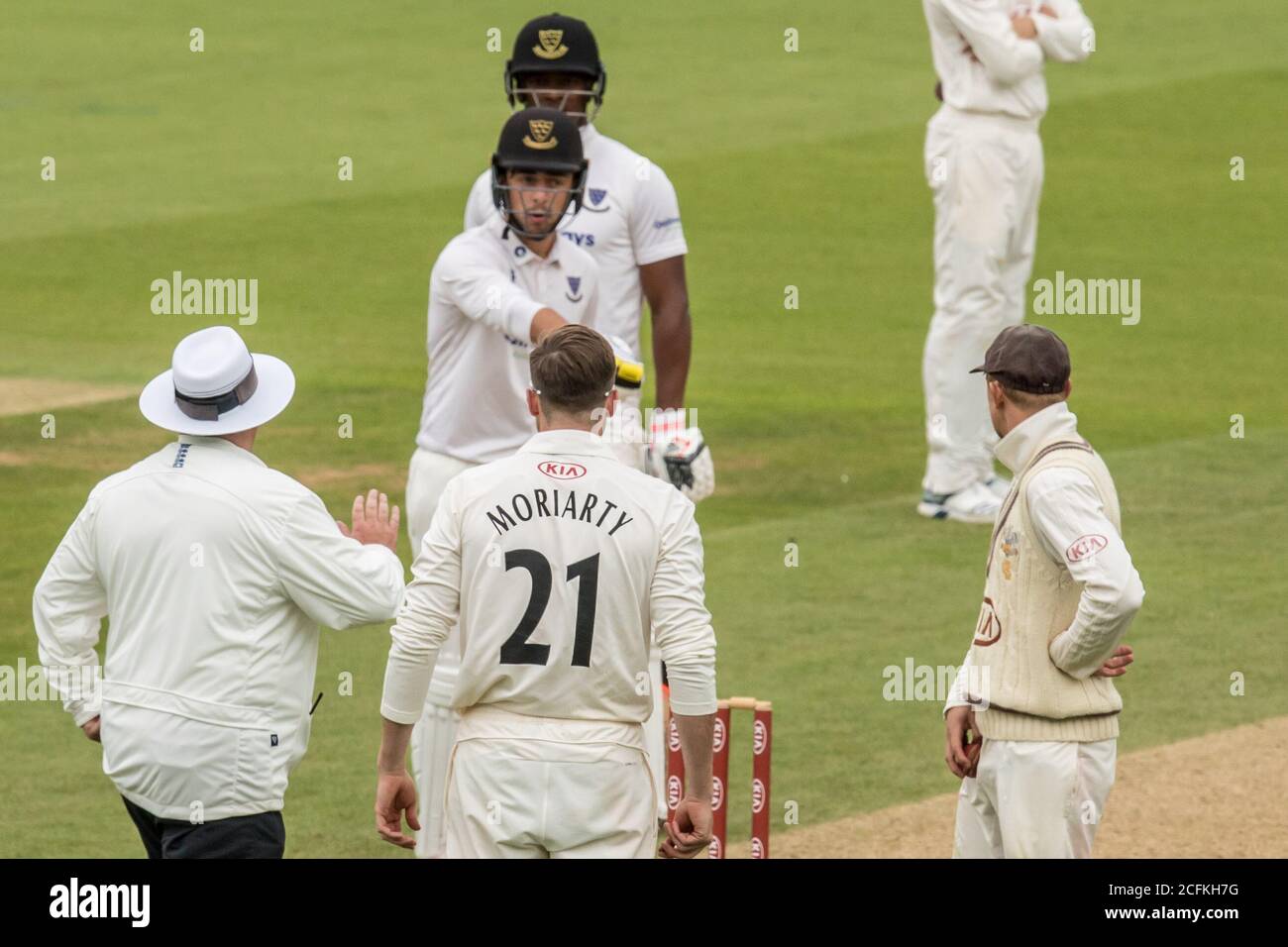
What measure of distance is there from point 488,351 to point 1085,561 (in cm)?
241

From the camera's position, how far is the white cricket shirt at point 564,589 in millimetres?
5320

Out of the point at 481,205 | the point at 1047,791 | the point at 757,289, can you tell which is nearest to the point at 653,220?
the point at 481,205

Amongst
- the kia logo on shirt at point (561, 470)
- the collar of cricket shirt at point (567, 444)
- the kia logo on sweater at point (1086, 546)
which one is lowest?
the kia logo on sweater at point (1086, 546)

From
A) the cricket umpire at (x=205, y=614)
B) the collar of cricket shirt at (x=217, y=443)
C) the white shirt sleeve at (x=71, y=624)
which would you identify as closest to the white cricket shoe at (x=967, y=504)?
the cricket umpire at (x=205, y=614)

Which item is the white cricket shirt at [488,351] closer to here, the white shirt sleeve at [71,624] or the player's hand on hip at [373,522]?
the player's hand on hip at [373,522]

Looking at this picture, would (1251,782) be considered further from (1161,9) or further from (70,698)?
(1161,9)

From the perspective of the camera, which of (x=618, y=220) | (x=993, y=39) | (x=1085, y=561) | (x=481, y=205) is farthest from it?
(x=993, y=39)

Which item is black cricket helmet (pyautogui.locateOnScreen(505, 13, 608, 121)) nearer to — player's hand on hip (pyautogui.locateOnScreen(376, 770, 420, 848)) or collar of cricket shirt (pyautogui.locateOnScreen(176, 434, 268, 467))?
collar of cricket shirt (pyautogui.locateOnScreen(176, 434, 268, 467))

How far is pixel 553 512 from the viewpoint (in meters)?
5.34

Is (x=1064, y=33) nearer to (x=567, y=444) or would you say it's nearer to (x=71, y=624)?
(x=567, y=444)

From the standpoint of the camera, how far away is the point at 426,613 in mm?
5422

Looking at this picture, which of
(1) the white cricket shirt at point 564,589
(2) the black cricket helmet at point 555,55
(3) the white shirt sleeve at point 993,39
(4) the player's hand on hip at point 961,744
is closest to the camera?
(1) the white cricket shirt at point 564,589

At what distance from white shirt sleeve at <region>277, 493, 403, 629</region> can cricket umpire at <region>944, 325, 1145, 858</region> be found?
159 centimetres

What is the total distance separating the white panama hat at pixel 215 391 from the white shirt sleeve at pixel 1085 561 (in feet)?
6.30
